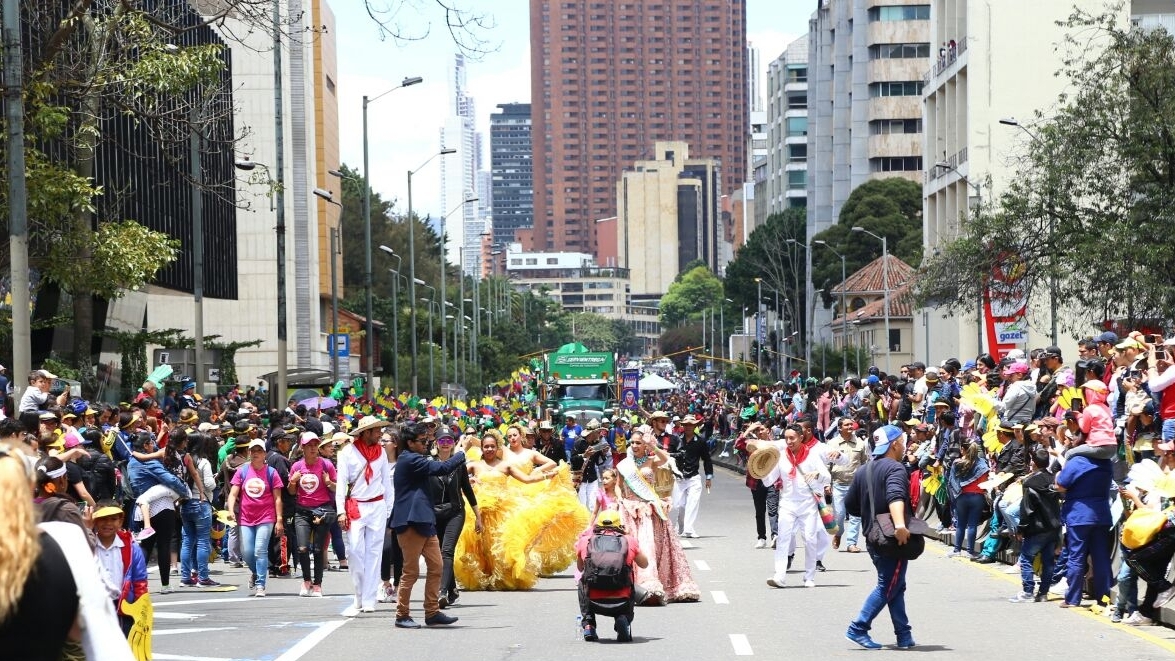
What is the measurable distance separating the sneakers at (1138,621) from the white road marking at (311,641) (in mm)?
6522

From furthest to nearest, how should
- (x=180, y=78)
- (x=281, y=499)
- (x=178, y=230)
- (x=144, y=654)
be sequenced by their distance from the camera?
(x=178, y=230) → (x=180, y=78) → (x=281, y=499) → (x=144, y=654)

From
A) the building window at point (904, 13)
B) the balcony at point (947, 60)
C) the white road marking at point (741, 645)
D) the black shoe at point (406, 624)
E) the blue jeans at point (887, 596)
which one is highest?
the building window at point (904, 13)

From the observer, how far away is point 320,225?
3543 inches

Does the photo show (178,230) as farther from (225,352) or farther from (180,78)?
(180,78)

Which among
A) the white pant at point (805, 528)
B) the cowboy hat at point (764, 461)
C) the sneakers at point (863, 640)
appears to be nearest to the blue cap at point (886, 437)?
the sneakers at point (863, 640)

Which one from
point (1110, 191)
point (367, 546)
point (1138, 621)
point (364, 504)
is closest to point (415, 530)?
point (367, 546)

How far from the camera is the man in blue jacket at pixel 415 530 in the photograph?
14938mm

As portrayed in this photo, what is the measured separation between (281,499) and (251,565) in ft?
4.13

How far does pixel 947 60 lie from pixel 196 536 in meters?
56.0

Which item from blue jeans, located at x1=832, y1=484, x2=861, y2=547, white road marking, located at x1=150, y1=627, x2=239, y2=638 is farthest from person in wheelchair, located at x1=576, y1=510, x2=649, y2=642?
blue jeans, located at x1=832, y1=484, x2=861, y2=547

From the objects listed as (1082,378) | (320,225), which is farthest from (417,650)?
(320,225)

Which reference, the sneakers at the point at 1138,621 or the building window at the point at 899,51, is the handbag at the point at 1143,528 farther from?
the building window at the point at 899,51

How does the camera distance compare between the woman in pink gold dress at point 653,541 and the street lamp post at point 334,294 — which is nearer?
the woman in pink gold dress at point 653,541

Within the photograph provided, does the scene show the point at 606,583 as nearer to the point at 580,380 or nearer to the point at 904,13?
the point at 580,380
